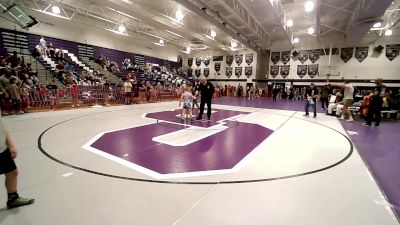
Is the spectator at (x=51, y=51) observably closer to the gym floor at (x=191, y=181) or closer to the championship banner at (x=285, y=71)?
Result: the gym floor at (x=191, y=181)

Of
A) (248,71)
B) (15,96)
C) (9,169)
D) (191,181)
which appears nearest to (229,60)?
(248,71)

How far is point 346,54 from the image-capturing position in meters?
23.0

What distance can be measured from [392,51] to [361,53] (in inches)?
92.4

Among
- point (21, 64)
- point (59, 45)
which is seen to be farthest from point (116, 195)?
point (59, 45)

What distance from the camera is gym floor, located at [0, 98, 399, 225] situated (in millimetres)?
2418

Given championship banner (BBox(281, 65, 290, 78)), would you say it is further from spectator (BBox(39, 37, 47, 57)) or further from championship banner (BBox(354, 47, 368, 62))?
spectator (BBox(39, 37, 47, 57))

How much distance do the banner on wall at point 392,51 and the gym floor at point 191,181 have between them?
21.1 meters

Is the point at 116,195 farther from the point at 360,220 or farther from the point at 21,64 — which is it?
the point at 21,64

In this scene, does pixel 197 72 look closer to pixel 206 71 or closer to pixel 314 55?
pixel 206 71

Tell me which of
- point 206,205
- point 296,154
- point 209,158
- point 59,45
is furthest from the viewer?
point 59,45

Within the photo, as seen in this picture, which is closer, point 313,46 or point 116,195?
point 116,195

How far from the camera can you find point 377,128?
26.4 feet

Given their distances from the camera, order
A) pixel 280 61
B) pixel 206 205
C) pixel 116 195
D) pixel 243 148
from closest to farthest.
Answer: pixel 206 205, pixel 116 195, pixel 243 148, pixel 280 61

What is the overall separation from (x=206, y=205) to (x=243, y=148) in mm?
2627
